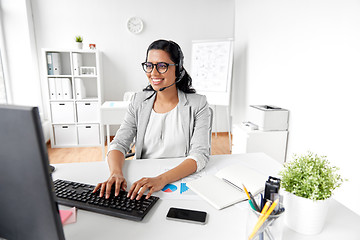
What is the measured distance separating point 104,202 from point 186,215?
0.90 feet

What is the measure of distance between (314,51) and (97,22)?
3091 millimetres

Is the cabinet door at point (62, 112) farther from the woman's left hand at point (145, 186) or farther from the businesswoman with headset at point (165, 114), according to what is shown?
the woman's left hand at point (145, 186)

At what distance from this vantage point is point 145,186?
871mm

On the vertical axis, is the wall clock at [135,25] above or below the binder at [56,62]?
above

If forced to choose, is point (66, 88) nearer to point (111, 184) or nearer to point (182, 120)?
point (182, 120)

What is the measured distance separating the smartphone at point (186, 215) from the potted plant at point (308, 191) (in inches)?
9.9

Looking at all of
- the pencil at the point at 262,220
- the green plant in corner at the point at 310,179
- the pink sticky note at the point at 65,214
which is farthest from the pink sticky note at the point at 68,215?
the green plant in corner at the point at 310,179

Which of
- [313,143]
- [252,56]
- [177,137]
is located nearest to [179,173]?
[177,137]

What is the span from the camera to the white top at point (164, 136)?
1.41 meters

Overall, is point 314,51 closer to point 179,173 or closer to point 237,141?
point 237,141

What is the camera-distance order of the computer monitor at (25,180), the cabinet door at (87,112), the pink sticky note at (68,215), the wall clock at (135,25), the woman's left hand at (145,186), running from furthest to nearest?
the wall clock at (135,25), the cabinet door at (87,112), the woman's left hand at (145,186), the pink sticky note at (68,215), the computer monitor at (25,180)

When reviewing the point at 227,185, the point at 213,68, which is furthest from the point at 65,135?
the point at 227,185

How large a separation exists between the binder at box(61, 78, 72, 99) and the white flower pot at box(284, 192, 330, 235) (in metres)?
3.41

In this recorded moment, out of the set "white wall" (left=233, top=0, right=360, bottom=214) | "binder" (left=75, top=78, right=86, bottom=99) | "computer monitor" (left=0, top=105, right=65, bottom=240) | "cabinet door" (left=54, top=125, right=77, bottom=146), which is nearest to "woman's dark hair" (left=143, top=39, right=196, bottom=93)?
"computer monitor" (left=0, top=105, right=65, bottom=240)
